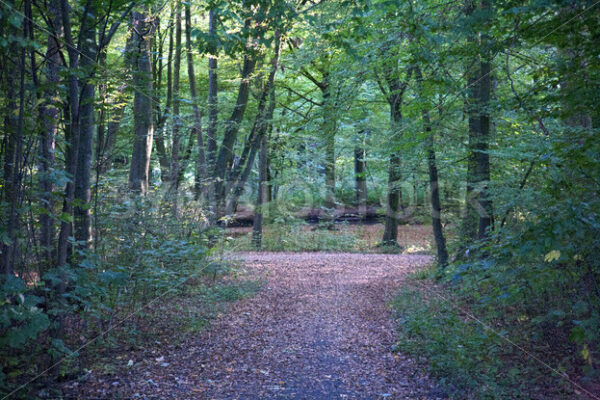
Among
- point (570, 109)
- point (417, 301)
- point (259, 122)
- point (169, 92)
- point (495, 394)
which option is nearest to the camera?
point (495, 394)

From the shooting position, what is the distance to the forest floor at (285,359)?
15.7 feet

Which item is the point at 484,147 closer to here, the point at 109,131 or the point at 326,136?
the point at 326,136

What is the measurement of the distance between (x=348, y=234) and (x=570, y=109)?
54.8 feet

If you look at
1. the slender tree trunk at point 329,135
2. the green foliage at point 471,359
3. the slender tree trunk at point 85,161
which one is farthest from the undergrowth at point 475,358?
the slender tree trunk at point 329,135

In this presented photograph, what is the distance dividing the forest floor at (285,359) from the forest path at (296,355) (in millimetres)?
11

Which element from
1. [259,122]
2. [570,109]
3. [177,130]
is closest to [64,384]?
[570,109]

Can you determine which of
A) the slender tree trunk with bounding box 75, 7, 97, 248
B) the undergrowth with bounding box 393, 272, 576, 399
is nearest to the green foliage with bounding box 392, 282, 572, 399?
the undergrowth with bounding box 393, 272, 576, 399

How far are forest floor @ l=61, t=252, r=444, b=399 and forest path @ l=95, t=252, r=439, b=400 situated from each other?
0.01 m

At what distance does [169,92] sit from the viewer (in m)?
15.0

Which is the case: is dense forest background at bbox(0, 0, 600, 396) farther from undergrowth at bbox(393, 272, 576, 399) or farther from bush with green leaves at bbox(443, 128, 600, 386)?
undergrowth at bbox(393, 272, 576, 399)

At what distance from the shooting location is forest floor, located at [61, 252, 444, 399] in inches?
189

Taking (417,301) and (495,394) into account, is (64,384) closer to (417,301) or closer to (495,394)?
(495,394)

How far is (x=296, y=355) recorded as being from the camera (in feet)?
19.9

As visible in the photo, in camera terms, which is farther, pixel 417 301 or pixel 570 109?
pixel 417 301
